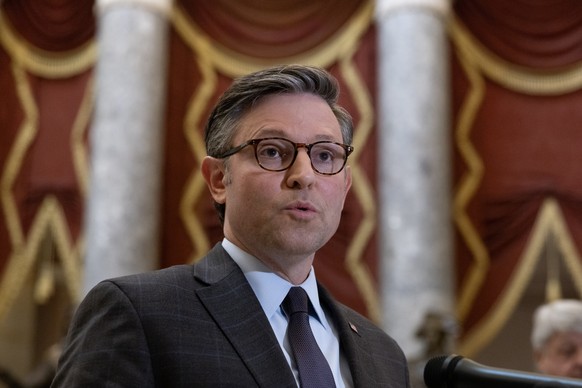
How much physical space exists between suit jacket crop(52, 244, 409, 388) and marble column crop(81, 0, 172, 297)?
466cm

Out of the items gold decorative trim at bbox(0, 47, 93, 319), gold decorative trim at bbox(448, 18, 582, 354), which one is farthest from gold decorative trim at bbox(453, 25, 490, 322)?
gold decorative trim at bbox(0, 47, 93, 319)

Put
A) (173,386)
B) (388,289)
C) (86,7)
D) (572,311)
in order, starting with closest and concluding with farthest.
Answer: (173,386) → (572,311) → (388,289) → (86,7)

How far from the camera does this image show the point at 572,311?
11.5 ft

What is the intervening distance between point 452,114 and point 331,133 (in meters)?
5.00

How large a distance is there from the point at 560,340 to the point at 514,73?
3498mm

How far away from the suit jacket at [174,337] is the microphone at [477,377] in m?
0.32

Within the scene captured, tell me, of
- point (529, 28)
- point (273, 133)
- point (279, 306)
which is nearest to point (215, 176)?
point (273, 133)

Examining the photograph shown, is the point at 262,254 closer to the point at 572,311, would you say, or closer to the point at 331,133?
the point at 331,133

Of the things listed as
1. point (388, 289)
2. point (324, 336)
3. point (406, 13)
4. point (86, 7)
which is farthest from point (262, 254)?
point (86, 7)

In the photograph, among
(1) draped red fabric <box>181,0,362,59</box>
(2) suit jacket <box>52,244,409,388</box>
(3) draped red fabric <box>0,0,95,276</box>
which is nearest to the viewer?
(2) suit jacket <box>52,244,409,388</box>

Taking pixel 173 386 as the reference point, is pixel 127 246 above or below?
above

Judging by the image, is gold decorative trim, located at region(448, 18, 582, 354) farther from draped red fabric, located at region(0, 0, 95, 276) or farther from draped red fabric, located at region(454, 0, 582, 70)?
draped red fabric, located at region(0, 0, 95, 276)

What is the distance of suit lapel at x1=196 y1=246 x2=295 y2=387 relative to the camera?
1.51m

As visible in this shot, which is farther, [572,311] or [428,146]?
[428,146]
